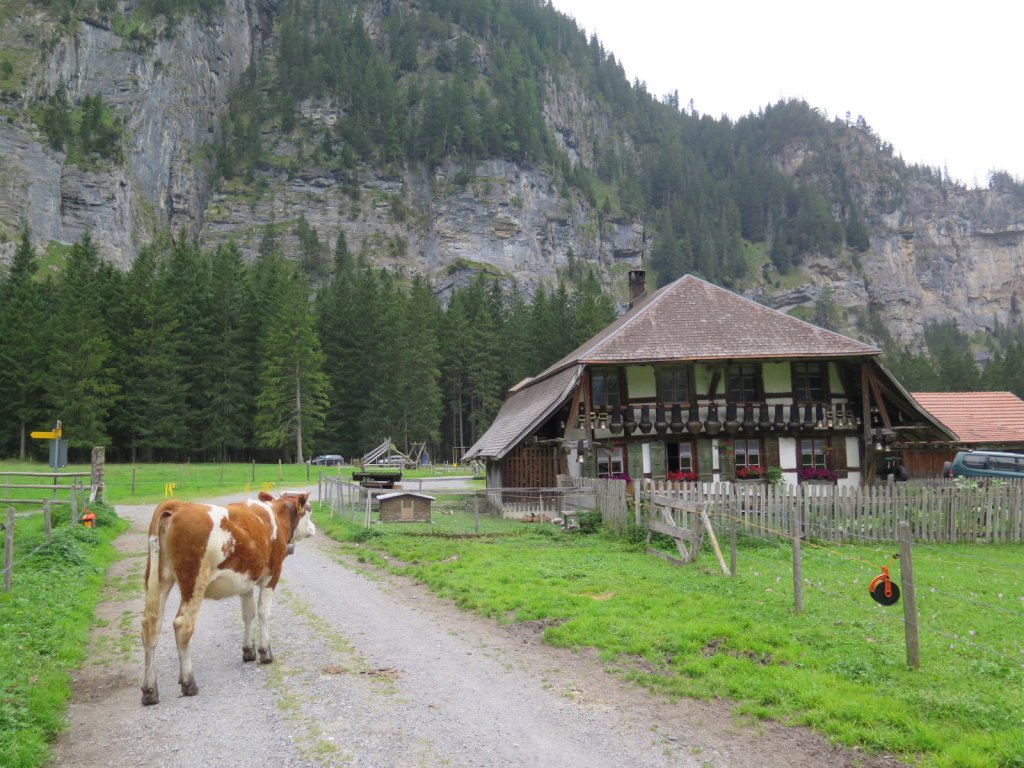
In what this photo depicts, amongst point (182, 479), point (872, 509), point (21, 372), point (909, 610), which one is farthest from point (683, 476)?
point (21, 372)

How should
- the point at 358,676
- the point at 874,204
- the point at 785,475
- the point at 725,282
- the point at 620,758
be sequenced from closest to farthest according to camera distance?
the point at 620,758 → the point at 358,676 → the point at 785,475 → the point at 725,282 → the point at 874,204

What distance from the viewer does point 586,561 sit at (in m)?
15.0

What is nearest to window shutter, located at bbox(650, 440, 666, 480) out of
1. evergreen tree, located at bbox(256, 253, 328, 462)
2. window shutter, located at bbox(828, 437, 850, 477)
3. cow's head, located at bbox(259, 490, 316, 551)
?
window shutter, located at bbox(828, 437, 850, 477)

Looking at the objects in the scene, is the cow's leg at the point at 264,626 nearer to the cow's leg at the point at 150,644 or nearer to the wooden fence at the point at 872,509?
the cow's leg at the point at 150,644

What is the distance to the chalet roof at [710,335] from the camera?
90.0 feet

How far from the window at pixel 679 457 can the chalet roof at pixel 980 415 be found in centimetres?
1356

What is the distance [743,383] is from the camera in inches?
1149

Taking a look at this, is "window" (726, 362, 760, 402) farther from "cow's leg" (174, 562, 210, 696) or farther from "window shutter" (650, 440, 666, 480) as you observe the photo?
"cow's leg" (174, 562, 210, 696)

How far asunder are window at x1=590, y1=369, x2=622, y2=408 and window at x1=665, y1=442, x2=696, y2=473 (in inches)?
117

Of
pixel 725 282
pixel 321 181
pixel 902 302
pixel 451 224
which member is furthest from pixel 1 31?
pixel 902 302

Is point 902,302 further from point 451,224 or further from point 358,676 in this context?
point 358,676

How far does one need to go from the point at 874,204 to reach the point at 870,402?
189m

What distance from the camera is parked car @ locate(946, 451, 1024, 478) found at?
27.2 m

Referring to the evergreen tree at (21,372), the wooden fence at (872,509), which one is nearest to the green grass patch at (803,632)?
the wooden fence at (872,509)
